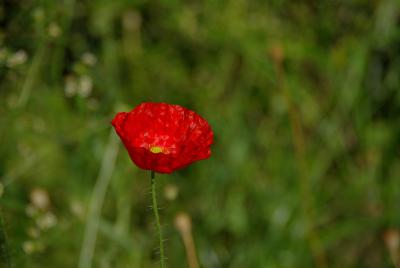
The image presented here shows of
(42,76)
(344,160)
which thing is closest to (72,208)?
(42,76)

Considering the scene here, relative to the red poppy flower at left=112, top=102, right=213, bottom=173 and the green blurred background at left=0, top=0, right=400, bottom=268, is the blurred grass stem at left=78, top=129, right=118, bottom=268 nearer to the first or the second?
the green blurred background at left=0, top=0, right=400, bottom=268

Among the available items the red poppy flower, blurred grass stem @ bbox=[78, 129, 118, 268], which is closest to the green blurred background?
blurred grass stem @ bbox=[78, 129, 118, 268]

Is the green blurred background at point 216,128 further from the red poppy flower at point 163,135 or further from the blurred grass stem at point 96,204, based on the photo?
the red poppy flower at point 163,135

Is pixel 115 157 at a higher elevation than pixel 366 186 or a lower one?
higher

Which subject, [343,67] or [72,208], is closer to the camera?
[72,208]

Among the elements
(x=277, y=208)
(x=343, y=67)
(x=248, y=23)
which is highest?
(x=248, y=23)

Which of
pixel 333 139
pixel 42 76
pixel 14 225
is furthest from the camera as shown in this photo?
pixel 333 139

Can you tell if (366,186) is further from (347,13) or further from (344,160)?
(347,13)

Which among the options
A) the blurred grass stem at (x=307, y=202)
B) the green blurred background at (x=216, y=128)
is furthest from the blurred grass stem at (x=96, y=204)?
the blurred grass stem at (x=307, y=202)
